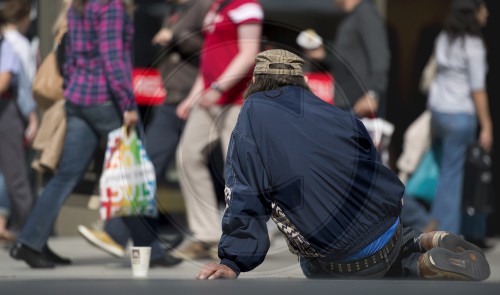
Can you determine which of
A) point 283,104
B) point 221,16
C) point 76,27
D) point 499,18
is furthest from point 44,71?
point 499,18

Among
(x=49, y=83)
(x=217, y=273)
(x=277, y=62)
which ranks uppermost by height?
(x=277, y=62)

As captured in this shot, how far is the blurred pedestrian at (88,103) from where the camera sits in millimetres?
7023

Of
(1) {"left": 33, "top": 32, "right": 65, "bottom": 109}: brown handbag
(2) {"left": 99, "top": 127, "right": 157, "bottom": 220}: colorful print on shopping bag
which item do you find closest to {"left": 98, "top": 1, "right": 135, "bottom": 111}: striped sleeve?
(2) {"left": 99, "top": 127, "right": 157, "bottom": 220}: colorful print on shopping bag

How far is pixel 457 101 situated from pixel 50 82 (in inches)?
109

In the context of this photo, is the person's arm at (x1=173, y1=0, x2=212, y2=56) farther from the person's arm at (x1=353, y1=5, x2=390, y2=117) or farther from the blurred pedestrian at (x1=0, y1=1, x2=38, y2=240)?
the blurred pedestrian at (x1=0, y1=1, x2=38, y2=240)

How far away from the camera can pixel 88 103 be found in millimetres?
7090

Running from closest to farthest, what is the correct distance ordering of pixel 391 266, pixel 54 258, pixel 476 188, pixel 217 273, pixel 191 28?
pixel 217 273 → pixel 391 266 → pixel 54 258 → pixel 191 28 → pixel 476 188

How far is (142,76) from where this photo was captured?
9.18 m

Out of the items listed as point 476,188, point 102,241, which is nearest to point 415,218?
point 476,188

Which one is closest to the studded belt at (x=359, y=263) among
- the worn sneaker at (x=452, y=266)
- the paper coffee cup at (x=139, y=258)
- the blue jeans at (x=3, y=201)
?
the worn sneaker at (x=452, y=266)

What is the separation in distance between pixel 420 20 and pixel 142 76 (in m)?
2.24

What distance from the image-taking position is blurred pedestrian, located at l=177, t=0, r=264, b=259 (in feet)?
23.4

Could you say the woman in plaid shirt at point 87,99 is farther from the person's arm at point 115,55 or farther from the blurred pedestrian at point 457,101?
the blurred pedestrian at point 457,101

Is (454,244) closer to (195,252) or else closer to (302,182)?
(302,182)
